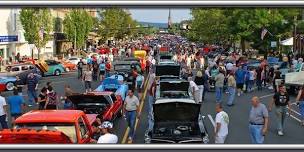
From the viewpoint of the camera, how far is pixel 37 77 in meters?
11.8

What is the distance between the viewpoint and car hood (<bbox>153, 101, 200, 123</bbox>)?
10875 millimetres

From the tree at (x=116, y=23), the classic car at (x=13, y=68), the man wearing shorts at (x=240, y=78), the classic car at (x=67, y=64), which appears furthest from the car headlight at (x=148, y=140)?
the classic car at (x=13, y=68)

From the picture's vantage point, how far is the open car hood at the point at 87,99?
13680mm

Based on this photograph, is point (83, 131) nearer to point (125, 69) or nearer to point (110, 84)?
point (110, 84)

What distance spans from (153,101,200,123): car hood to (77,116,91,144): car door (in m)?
1.81

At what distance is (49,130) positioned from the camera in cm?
830

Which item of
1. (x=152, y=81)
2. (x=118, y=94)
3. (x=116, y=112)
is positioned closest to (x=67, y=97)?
(x=116, y=112)

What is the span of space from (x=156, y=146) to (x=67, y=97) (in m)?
5.79

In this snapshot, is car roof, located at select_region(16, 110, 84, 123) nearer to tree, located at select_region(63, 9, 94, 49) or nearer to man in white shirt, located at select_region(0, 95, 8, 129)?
tree, located at select_region(63, 9, 94, 49)

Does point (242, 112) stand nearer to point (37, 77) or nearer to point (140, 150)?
point (37, 77)

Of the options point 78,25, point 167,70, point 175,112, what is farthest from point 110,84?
point 78,25

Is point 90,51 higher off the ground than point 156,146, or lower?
higher

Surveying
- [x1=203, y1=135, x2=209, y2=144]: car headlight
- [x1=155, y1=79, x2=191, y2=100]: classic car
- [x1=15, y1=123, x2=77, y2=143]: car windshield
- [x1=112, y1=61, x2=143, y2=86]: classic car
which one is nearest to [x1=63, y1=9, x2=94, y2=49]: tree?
[x1=15, y1=123, x2=77, y2=143]: car windshield

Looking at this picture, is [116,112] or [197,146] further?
[116,112]
